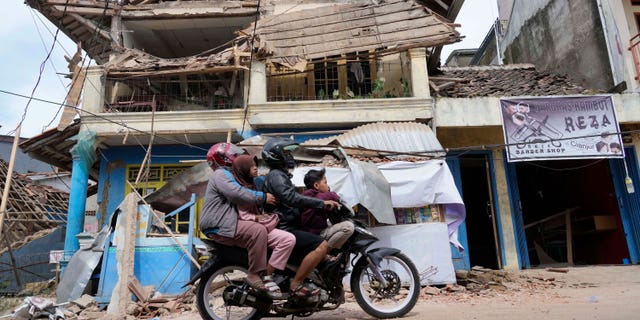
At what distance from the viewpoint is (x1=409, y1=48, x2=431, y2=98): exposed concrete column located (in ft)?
34.7

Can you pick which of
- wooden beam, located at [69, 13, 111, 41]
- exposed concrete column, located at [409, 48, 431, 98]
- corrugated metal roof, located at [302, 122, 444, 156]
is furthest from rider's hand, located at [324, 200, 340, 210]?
wooden beam, located at [69, 13, 111, 41]

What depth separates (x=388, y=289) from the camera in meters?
4.01

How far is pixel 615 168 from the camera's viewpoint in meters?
10.8

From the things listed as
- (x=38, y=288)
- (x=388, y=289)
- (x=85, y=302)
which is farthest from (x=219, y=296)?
(x=38, y=288)

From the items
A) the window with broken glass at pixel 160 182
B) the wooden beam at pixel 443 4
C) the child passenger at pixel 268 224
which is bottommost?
the child passenger at pixel 268 224

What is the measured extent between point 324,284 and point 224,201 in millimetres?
1145

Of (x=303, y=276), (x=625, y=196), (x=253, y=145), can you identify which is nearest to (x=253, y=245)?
(x=303, y=276)

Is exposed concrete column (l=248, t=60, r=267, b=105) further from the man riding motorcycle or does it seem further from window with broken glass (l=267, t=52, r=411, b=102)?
the man riding motorcycle

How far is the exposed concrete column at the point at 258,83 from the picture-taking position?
10545 mm

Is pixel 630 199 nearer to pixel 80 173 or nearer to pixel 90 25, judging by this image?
pixel 80 173

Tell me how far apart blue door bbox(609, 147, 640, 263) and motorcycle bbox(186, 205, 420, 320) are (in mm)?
9003

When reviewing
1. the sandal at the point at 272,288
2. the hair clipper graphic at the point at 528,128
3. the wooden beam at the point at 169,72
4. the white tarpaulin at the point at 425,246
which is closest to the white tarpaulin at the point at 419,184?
the white tarpaulin at the point at 425,246

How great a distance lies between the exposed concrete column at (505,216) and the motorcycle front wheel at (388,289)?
23.4 ft

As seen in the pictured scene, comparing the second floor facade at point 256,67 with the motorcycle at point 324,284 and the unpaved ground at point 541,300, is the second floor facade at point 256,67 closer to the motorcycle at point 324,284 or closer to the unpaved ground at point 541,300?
the unpaved ground at point 541,300
